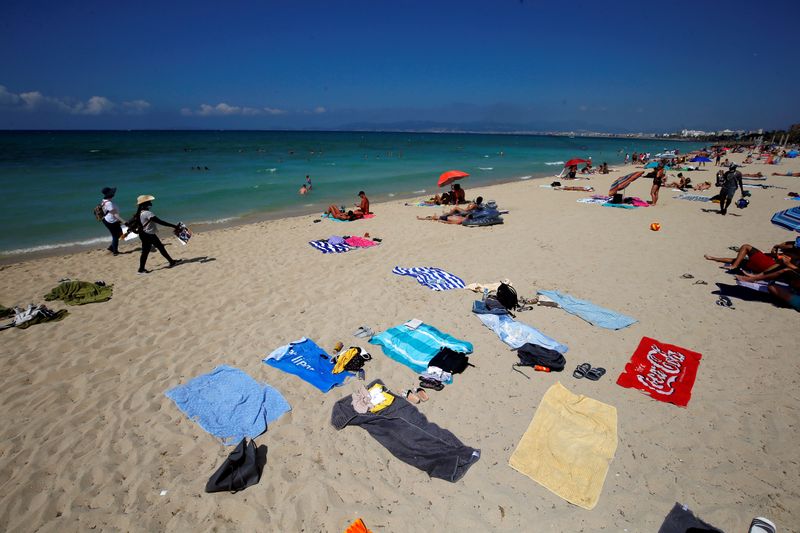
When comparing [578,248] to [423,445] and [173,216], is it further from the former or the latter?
[173,216]

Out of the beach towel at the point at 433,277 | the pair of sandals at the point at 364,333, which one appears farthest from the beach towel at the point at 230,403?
the beach towel at the point at 433,277

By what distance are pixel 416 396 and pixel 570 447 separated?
70.0 inches

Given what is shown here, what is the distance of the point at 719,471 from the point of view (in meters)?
3.61

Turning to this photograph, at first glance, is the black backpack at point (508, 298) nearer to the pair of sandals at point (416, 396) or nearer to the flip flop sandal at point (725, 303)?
the pair of sandals at point (416, 396)

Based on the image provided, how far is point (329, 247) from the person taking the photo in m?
10.4

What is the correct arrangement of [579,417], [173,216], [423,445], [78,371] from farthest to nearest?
[173,216] < [78,371] < [579,417] < [423,445]

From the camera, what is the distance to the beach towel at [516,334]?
5.59m

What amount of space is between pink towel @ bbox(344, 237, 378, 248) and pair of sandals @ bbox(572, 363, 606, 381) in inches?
271

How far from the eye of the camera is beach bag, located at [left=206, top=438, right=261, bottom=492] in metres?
3.46

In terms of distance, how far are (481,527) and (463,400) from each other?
1528 millimetres

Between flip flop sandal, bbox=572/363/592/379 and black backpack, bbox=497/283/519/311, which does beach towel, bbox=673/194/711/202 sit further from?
flip flop sandal, bbox=572/363/592/379

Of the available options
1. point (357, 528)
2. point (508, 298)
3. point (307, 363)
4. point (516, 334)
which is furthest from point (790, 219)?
point (357, 528)

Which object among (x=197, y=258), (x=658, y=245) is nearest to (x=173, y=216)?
(x=197, y=258)

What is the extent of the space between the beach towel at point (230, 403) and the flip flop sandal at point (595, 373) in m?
→ 3.97
